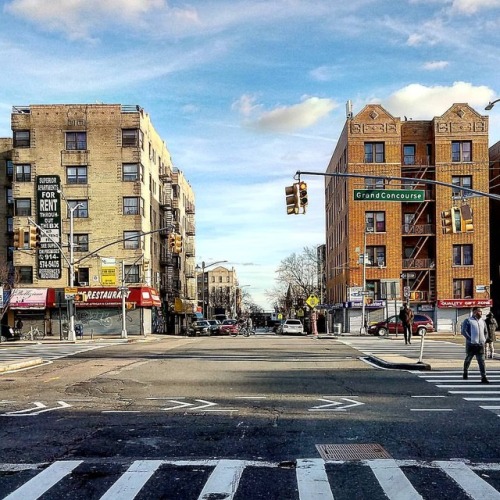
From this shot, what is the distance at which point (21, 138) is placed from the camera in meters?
57.9

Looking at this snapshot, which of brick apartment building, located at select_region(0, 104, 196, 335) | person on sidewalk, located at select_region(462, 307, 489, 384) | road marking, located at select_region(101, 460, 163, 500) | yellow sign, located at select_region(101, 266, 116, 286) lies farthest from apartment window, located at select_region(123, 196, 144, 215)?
road marking, located at select_region(101, 460, 163, 500)

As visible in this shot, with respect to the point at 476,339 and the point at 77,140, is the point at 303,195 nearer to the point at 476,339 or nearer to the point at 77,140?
the point at 476,339

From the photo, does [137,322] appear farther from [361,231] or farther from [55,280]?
[361,231]

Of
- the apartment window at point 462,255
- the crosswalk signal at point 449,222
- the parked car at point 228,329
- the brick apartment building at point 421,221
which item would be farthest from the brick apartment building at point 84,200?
the crosswalk signal at point 449,222

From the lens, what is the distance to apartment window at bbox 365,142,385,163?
62500 mm

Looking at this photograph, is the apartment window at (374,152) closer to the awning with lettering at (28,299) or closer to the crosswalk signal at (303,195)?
the awning with lettering at (28,299)

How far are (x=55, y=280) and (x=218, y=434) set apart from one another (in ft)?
165

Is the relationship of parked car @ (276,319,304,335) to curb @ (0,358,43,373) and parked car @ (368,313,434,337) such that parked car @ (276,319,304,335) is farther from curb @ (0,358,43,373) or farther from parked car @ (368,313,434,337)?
curb @ (0,358,43,373)

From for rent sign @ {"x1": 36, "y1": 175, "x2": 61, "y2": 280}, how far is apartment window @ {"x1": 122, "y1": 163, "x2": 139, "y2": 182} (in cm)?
562

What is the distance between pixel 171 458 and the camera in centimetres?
815

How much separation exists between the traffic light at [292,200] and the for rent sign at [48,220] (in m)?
38.1

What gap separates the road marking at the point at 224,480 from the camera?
6473 millimetres

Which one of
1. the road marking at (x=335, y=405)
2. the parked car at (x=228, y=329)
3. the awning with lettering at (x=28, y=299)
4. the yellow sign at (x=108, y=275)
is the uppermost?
the yellow sign at (x=108, y=275)

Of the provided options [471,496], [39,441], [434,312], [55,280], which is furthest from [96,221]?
[471,496]
